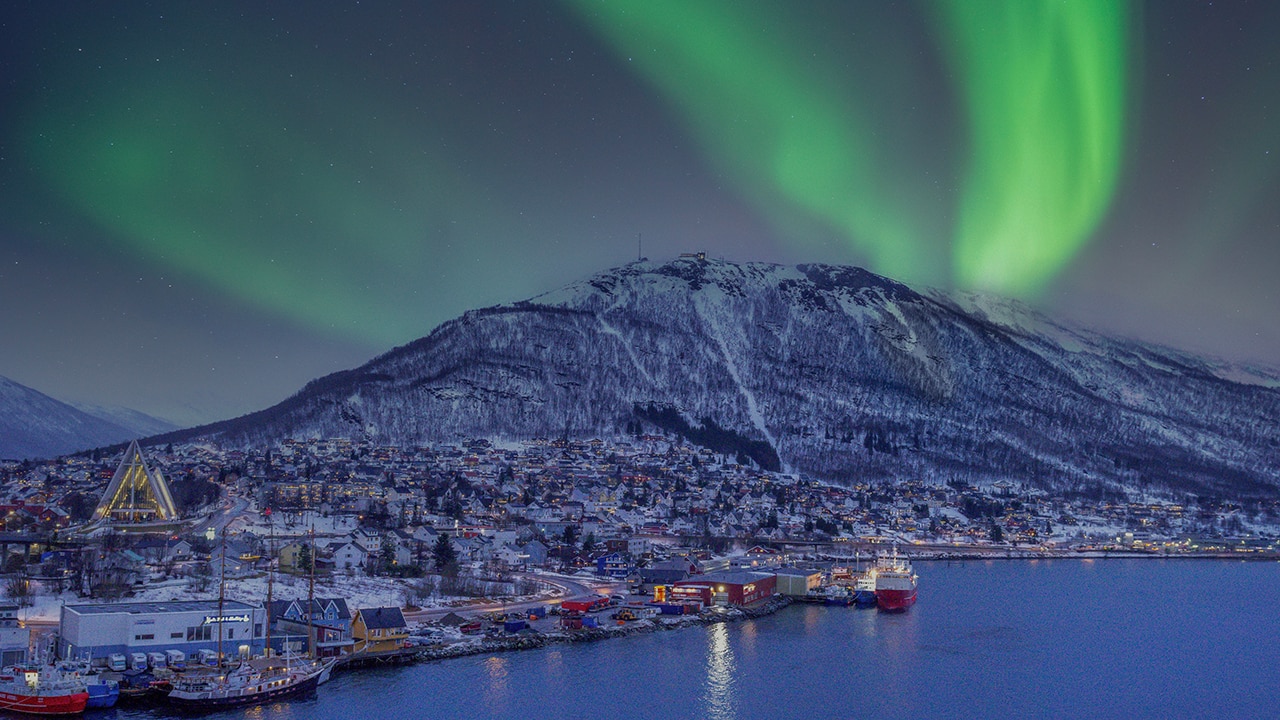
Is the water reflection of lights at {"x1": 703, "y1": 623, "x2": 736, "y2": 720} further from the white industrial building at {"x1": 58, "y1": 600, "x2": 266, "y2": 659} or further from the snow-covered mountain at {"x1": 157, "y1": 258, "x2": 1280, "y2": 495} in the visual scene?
the snow-covered mountain at {"x1": 157, "y1": 258, "x2": 1280, "y2": 495}

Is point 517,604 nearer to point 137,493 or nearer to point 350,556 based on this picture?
point 350,556

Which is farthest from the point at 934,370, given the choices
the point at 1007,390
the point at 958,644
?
the point at 958,644

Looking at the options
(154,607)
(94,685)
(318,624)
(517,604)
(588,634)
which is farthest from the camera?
(517,604)

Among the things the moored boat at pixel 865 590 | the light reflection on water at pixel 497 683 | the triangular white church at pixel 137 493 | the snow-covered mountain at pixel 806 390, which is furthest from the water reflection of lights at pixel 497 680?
the snow-covered mountain at pixel 806 390

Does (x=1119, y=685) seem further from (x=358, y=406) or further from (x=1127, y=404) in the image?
(x=1127, y=404)

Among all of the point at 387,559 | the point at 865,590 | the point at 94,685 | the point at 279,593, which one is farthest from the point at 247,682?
the point at 865,590
